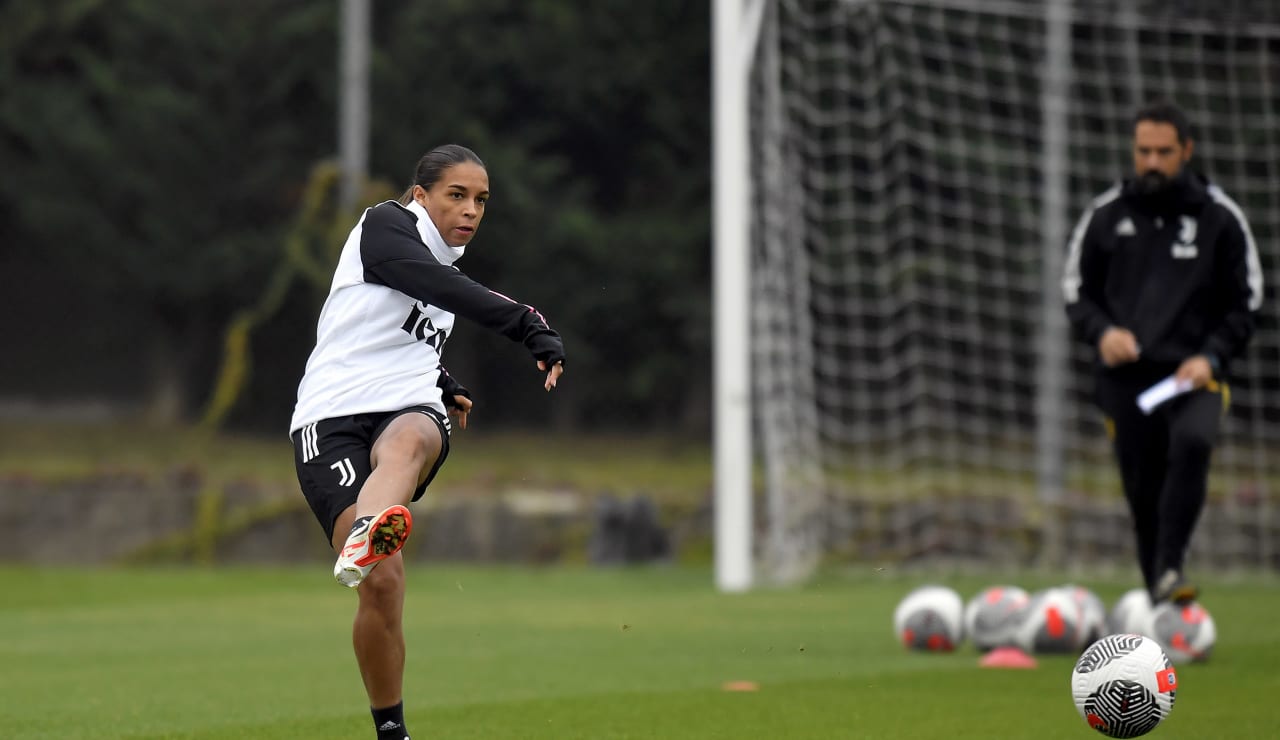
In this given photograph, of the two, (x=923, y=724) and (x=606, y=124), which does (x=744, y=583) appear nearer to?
(x=923, y=724)

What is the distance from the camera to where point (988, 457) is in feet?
54.6

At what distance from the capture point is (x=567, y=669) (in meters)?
7.82

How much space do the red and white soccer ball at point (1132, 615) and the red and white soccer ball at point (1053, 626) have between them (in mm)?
175

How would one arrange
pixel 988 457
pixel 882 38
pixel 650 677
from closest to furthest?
pixel 650 677 < pixel 882 38 < pixel 988 457

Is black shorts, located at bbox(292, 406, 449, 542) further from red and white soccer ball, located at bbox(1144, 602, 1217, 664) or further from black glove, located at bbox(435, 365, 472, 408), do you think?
red and white soccer ball, located at bbox(1144, 602, 1217, 664)

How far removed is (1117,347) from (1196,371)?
35 cm

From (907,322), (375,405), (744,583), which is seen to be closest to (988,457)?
(907,322)

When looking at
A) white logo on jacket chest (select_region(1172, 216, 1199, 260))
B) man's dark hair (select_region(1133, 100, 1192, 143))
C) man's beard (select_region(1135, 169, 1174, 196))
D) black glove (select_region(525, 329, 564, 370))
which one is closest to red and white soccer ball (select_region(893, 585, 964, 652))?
white logo on jacket chest (select_region(1172, 216, 1199, 260))

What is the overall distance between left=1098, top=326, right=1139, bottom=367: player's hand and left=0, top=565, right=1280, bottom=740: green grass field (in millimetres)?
1364

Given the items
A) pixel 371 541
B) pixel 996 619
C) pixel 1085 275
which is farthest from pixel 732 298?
pixel 371 541

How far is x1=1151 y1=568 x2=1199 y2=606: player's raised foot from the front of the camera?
7.68 meters

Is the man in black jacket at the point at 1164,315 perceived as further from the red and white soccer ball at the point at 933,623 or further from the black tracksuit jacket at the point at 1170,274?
the red and white soccer ball at the point at 933,623

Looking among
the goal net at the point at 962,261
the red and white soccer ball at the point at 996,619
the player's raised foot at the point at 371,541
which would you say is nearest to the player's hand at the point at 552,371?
the player's raised foot at the point at 371,541

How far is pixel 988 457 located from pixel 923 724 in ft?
35.7
